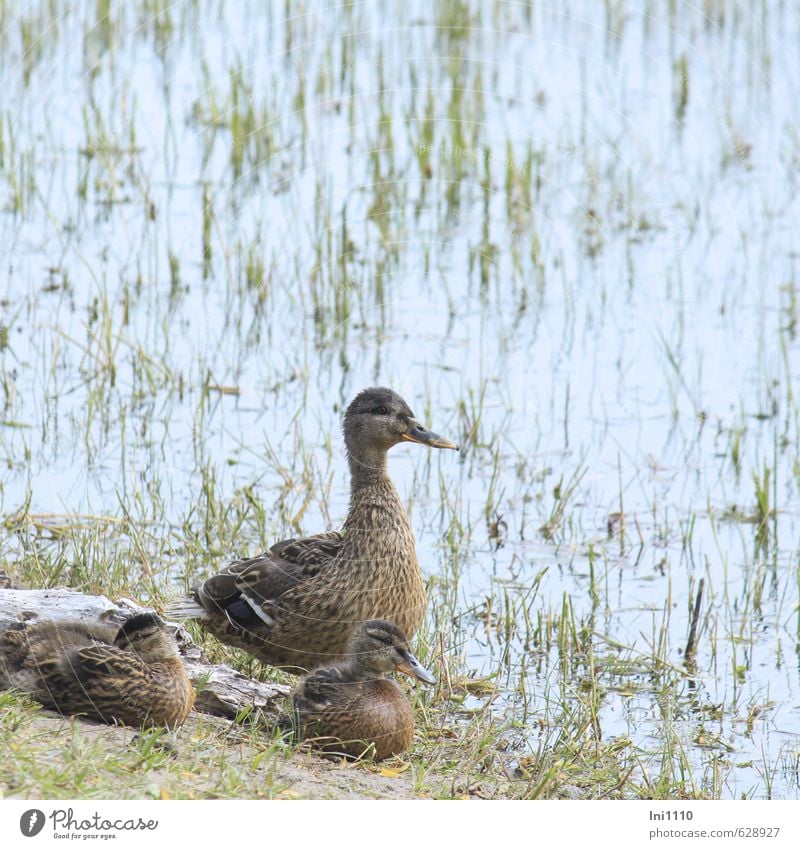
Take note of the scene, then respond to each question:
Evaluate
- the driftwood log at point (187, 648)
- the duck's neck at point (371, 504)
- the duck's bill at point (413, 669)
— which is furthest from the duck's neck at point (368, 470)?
the duck's bill at point (413, 669)

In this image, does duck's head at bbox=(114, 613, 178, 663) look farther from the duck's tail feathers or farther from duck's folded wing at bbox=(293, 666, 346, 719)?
the duck's tail feathers

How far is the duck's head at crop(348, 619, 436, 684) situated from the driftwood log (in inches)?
12.9

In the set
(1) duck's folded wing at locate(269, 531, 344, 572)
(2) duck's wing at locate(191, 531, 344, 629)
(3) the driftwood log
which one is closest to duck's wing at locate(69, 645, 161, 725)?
(3) the driftwood log

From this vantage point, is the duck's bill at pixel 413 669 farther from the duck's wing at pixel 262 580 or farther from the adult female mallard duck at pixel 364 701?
the duck's wing at pixel 262 580

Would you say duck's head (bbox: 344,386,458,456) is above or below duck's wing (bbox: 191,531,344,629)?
above

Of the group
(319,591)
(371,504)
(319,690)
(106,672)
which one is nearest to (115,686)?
→ (106,672)

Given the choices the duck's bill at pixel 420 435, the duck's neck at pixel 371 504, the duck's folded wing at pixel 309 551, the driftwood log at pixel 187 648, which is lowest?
the driftwood log at pixel 187 648

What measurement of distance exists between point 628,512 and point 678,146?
3.89 meters

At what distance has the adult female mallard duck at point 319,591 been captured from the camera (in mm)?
5496

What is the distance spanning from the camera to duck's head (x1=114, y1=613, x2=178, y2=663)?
4801 mm

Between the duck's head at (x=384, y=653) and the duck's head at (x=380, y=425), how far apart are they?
40.1 inches

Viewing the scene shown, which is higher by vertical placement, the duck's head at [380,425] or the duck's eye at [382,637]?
the duck's head at [380,425]
